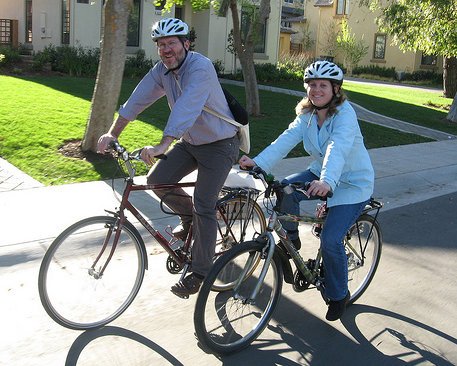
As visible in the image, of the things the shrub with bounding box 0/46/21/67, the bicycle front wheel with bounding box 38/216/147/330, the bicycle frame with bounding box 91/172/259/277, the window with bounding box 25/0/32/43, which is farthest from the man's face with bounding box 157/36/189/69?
the window with bounding box 25/0/32/43

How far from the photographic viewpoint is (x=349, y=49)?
3703 cm

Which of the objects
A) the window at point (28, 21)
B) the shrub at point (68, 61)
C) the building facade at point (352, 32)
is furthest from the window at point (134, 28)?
the building facade at point (352, 32)

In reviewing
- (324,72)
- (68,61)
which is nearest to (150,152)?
(324,72)

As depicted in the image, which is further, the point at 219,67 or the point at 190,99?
the point at 219,67

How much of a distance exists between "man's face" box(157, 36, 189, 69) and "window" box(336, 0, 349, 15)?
129ft

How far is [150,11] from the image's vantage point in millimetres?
20688

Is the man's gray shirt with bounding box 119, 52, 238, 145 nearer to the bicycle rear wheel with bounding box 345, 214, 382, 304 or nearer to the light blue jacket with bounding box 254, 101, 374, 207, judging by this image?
the light blue jacket with bounding box 254, 101, 374, 207

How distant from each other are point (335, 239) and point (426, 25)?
14696mm

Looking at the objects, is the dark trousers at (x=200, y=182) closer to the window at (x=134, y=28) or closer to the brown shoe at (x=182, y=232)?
the brown shoe at (x=182, y=232)

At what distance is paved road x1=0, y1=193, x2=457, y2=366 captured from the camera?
3516mm

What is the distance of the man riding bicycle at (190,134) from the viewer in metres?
3.67

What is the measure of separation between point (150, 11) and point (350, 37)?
2100 centimetres

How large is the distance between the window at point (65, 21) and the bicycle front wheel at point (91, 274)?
56.2 feet

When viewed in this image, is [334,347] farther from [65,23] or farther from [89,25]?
[65,23]
